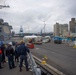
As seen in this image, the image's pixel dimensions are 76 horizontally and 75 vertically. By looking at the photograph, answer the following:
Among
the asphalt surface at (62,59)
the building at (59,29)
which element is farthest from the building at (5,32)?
the building at (59,29)

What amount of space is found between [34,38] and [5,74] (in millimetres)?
54186

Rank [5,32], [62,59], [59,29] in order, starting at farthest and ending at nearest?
1. [59,29]
2. [5,32]
3. [62,59]

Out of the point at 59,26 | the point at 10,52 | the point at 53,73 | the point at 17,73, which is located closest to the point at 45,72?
the point at 53,73

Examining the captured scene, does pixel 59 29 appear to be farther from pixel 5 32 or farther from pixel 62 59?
pixel 62 59

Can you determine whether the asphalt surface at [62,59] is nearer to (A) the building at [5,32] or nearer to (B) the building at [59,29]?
(A) the building at [5,32]

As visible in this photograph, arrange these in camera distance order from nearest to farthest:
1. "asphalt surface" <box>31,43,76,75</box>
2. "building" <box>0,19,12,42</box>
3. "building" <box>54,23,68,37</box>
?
"asphalt surface" <box>31,43,76,75</box> → "building" <box>0,19,12,42</box> → "building" <box>54,23,68,37</box>

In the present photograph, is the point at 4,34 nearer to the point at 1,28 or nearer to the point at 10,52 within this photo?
the point at 1,28

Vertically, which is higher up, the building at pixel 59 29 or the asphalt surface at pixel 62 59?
the building at pixel 59 29

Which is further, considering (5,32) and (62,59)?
(5,32)

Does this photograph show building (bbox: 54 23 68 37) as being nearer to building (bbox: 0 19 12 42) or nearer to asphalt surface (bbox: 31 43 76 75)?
asphalt surface (bbox: 31 43 76 75)

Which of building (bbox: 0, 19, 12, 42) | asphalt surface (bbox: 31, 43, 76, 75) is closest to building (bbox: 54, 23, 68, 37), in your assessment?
asphalt surface (bbox: 31, 43, 76, 75)

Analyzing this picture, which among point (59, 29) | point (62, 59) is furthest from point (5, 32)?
point (59, 29)

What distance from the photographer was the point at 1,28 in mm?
25844

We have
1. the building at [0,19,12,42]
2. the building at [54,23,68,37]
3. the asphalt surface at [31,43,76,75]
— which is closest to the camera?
the asphalt surface at [31,43,76,75]
